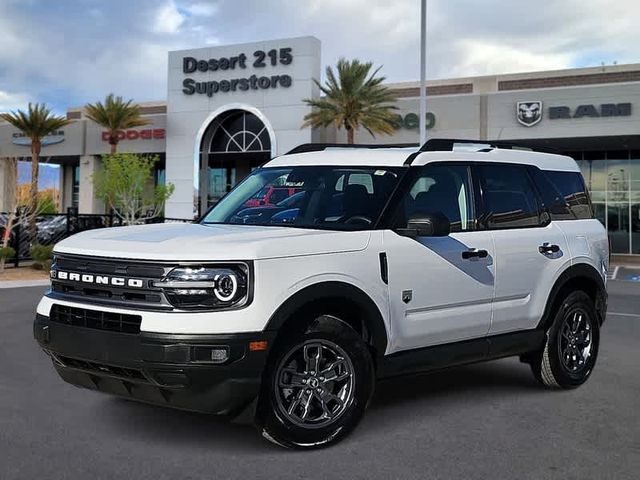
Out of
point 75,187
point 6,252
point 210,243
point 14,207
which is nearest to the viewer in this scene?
point 210,243

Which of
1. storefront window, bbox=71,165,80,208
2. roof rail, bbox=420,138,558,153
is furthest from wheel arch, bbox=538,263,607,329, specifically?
storefront window, bbox=71,165,80,208

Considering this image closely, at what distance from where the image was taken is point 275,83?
1404 inches

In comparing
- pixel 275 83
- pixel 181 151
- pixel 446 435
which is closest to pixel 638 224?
pixel 275 83

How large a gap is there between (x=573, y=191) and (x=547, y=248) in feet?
3.23

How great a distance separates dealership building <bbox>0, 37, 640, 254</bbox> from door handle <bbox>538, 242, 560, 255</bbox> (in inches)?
950

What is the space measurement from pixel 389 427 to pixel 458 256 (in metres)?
1.33

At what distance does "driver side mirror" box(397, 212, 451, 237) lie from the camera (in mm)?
4809

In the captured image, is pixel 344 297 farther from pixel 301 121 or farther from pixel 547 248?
pixel 301 121

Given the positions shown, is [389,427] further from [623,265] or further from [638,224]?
[638,224]

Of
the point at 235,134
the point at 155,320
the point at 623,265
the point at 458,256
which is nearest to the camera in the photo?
the point at 155,320

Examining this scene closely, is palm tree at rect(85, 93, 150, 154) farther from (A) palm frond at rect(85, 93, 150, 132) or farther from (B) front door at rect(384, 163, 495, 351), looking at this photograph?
(B) front door at rect(384, 163, 495, 351)

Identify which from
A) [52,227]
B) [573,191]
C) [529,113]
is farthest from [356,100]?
[573,191]

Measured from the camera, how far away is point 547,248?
6016 millimetres

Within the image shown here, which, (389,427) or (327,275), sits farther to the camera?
(389,427)
